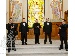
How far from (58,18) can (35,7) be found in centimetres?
214

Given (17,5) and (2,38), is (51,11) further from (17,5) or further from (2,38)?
(2,38)

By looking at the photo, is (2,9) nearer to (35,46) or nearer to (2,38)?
(2,38)

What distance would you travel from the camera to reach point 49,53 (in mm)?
11188

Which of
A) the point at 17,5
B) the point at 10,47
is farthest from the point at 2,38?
the point at 17,5

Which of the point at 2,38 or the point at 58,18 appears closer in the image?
the point at 2,38

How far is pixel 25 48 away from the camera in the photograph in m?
11.9

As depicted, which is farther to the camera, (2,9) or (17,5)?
(17,5)
